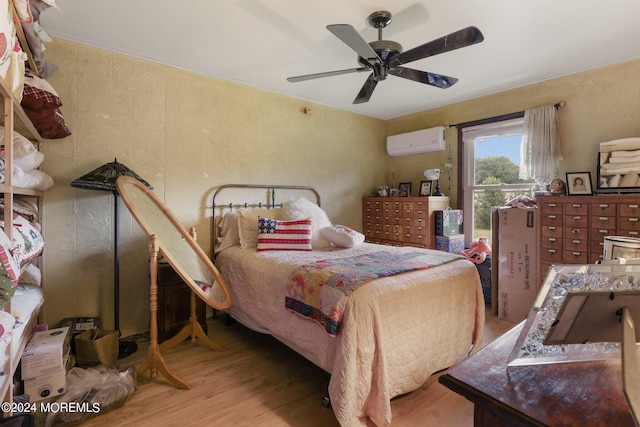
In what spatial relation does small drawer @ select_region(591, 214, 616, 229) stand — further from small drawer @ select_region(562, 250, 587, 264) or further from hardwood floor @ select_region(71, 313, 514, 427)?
hardwood floor @ select_region(71, 313, 514, 427)

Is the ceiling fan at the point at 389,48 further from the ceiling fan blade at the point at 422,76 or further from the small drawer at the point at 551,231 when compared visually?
the small drawer at the point at 551,231

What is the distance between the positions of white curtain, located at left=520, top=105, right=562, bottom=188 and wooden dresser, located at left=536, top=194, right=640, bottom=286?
0.48 metres

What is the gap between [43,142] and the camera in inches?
92.2

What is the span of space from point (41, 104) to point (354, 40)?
6.46 ft

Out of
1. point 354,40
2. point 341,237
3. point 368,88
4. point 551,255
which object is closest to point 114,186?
point 341,237

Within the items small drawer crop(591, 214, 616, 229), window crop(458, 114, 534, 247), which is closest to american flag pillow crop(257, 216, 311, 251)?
window crop(458, 114, 534, 247)

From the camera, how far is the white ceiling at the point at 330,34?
204 cm

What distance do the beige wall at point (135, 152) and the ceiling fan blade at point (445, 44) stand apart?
1.88 meters

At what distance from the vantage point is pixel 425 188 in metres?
4.27

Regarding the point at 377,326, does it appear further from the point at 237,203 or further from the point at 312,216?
the point at 237,203

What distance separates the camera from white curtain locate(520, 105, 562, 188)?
314 cm

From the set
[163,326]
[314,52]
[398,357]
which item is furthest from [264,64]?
[398,357]

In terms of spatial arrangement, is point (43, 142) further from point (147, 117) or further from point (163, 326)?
point (163, 326)

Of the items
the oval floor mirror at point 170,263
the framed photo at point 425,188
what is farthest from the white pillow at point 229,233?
the framed photo at point 425,188
